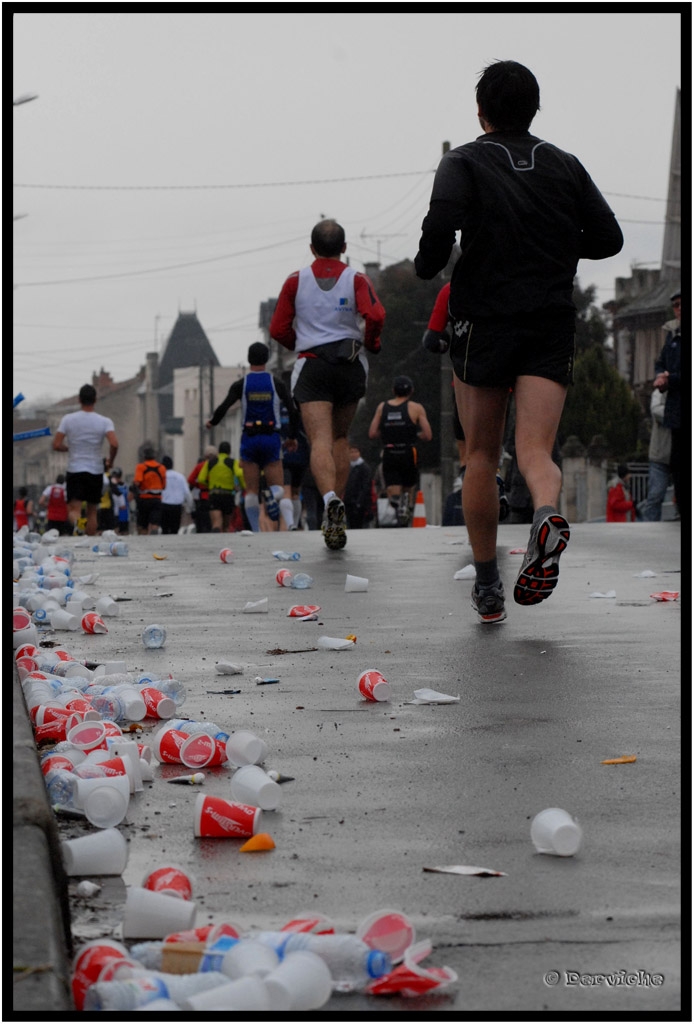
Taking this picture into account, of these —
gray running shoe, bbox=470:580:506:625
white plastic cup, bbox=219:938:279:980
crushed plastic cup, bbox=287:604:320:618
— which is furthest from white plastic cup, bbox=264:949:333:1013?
crushed plastic cup, bbox=287:604:320:618

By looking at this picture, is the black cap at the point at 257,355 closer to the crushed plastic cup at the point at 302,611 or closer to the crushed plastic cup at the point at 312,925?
the crushed plastic cup at the point at 302,611

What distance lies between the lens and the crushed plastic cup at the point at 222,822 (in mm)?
2988

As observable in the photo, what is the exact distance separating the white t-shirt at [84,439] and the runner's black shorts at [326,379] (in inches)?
257

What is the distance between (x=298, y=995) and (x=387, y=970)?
0.63ft

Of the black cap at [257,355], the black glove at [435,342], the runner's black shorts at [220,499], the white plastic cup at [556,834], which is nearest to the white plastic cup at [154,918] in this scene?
the white plastic cup at [556,834]

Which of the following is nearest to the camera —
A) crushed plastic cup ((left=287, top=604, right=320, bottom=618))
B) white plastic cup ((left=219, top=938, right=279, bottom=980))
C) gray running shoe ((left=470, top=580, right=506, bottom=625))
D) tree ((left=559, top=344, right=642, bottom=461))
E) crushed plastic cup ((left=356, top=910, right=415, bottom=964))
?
white plastic cup ((left=219, top=938, right=279, bottom=980))

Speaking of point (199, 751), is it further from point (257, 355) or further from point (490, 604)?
point (257, 355)

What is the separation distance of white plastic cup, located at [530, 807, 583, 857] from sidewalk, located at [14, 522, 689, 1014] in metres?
0.02

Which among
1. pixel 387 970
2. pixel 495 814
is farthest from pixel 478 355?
pixel 387 970

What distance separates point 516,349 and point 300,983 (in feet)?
12.6

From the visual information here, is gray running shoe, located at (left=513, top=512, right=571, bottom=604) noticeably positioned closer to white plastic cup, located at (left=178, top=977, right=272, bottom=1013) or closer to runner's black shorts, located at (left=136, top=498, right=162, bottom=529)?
white plastic cup, located at (left=178, top=977, right=272, bottom=1013)

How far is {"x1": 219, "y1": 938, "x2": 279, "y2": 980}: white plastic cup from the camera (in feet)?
6.99

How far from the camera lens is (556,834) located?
2.78 m

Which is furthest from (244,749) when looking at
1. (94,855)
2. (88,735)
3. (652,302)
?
(652,302)
